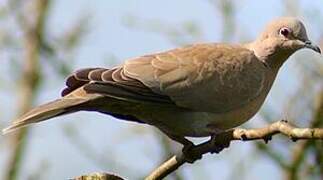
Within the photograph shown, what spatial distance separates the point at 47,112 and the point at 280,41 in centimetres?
129

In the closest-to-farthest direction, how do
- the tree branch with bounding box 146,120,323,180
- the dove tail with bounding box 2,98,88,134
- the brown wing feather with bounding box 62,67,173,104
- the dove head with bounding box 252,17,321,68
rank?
the tree branch with bounding box 146,120,323,180
the dove tail with bounding box 2,98,88,134
the brown wing feather with bounding box 62,67,173,104
the dove head with bounding box 252,17,321,68

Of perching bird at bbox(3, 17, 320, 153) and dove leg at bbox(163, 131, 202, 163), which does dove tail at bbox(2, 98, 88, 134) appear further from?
dove leg at bbox(163, 131, 202, 163)

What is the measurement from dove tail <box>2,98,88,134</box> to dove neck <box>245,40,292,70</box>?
1079mm

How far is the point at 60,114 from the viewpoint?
11.9ft

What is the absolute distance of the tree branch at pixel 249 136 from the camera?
303 centimetres

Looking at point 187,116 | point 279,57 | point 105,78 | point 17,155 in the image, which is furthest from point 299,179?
point 17,155

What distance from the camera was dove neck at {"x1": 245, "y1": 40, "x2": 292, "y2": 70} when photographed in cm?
426

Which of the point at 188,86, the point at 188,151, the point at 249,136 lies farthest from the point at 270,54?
the point at 249,136

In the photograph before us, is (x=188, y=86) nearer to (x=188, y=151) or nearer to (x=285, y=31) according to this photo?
(x=188, y=151)

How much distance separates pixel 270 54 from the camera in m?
4.29

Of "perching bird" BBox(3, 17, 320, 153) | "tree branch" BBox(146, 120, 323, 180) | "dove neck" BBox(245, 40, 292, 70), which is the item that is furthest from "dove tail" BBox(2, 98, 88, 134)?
"dove neck" BBox(245, 40, 292, 70)

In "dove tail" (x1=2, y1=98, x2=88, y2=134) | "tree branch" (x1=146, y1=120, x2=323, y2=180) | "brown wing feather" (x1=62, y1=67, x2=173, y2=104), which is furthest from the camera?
"brown wing feather" (x1=62, y1=67, x2=173, y2=104)

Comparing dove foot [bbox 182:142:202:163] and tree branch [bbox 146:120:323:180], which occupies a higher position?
tree branch [bbox 146:120:323:180]

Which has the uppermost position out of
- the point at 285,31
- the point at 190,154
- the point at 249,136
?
the point at 285,31
